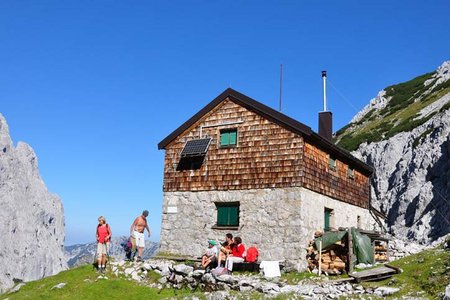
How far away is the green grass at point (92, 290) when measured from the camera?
17.5 m

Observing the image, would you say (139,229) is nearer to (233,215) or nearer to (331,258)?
(233,215)

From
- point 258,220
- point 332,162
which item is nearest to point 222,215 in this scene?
point 258,220

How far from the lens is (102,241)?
66.6ft

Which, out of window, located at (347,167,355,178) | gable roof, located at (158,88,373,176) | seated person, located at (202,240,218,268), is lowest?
seated person, located at (202,240,218,268)

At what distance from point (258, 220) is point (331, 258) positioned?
358cm

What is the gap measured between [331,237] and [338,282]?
3828 mm

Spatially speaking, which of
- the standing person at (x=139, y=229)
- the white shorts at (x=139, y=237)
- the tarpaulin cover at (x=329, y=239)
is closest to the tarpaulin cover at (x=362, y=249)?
the tarpaulin cover at (x=329, y=239)

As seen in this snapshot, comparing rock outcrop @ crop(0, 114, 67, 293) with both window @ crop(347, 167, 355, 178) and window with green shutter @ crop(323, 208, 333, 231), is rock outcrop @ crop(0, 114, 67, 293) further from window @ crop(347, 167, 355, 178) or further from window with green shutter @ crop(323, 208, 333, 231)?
window with green shutter @ crop(323, 208, 333, 231)

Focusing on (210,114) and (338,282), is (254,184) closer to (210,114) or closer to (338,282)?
(210,114)

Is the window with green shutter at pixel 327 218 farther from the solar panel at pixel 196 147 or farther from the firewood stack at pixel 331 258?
the solar panel at pixel 196 147

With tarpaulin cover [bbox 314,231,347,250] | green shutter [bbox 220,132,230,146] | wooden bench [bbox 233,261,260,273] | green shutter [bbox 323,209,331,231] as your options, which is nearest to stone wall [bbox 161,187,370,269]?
green shutter [bbox 323,209,331,231]

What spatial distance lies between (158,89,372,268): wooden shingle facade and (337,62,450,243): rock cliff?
1870 cm

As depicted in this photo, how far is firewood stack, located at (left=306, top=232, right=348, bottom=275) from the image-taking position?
65.5 ft

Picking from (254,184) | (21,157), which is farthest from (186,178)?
(21,157)
